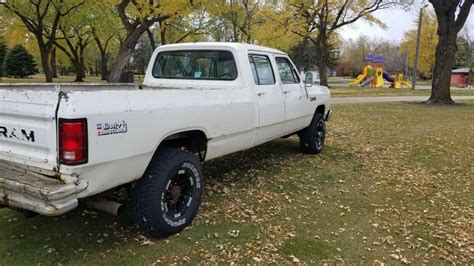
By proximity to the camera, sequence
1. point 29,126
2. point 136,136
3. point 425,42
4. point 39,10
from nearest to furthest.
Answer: point 29,126 < point 136,136 < point 39,10 < point 425,42

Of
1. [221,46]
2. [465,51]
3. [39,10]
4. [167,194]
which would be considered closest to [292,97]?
[221,46]

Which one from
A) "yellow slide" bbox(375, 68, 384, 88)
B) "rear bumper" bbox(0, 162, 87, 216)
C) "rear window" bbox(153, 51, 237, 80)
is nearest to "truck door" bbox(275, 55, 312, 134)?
"rear window" bbox(153, 51, 237, 80)

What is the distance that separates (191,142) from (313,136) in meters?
3.43

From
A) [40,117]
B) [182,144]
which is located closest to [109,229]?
[182,144]

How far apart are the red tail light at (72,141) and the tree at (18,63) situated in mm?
48059

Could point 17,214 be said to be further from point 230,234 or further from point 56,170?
point 230,234

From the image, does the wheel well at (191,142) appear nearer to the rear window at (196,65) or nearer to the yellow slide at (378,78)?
the rear window at (196,65)

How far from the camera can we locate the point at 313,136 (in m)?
7.29

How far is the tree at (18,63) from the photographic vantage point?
4497 cm

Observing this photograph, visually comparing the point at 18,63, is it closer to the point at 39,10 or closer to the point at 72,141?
the point at 39,10

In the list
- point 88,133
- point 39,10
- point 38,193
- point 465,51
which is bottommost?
point 38,193

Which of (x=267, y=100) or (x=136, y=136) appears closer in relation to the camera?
(x=136, y=136)

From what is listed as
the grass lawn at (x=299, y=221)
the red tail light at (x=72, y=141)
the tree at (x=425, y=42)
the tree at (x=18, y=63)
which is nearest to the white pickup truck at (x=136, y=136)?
the red tail light at (x=72, y=141)

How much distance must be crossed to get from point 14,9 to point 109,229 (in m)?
26.6
